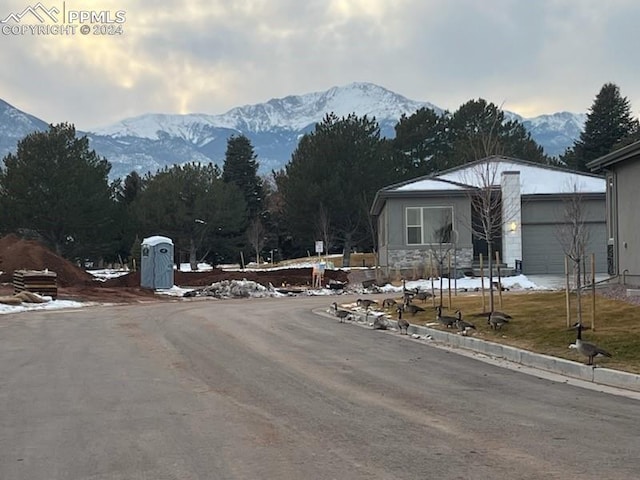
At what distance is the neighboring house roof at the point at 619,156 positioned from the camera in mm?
18422

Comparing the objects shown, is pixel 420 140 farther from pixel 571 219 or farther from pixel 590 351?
pixel 590 351

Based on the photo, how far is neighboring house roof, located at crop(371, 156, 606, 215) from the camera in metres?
34.9

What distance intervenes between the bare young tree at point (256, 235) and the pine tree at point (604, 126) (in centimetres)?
2879

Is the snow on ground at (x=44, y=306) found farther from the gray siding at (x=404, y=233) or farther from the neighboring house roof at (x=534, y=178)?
the neighboring house roof at (x=534, y=178)

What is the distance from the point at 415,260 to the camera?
35562 mm

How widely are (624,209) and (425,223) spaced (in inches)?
629

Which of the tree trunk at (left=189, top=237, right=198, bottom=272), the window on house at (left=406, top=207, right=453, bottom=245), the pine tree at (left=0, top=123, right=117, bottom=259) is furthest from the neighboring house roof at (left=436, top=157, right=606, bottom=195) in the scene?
the tree trunk at (left=189, top=237, right=198, bottom=272)

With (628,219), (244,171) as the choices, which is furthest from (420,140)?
(628,219)

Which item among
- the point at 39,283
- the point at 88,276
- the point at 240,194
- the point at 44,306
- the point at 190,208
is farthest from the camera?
the point at 240,194

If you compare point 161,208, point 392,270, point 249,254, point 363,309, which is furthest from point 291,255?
point 363,309

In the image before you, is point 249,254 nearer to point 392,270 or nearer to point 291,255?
point 291,255

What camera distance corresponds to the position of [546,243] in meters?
34.9

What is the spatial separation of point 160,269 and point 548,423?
29.1 meters

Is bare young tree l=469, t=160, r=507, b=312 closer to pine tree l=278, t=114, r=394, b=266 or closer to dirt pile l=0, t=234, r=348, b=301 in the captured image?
dirt pile l=0, t=234, r=348, b=301
